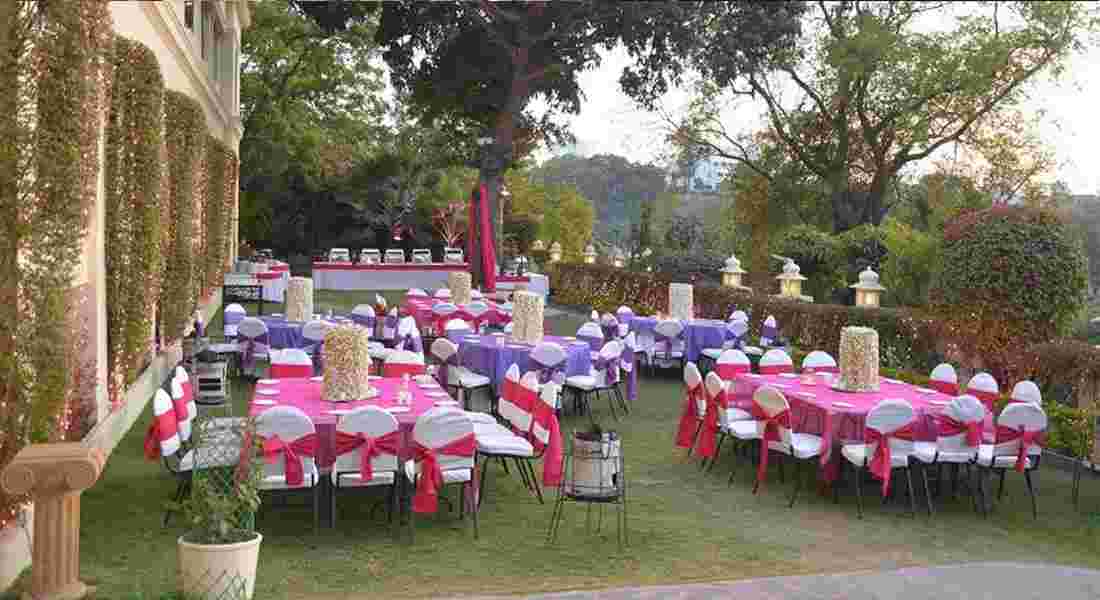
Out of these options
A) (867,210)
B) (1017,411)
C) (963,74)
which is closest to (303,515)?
(1017,411)

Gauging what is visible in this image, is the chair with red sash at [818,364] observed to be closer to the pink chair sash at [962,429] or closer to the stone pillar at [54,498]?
the pink chair sash at [962,429]

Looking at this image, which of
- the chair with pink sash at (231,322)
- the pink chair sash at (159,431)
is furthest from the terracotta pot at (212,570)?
the chair with pink sash at (231,322)

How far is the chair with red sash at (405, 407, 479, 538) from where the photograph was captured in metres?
6.66

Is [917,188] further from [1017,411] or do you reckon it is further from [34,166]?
[34,166]

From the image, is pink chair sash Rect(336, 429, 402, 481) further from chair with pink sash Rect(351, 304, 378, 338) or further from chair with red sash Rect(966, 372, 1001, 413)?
chair with pink sash Rect(351, 304, 378, 338)

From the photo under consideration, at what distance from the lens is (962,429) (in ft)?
26.0

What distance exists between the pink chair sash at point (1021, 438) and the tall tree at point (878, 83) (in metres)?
19.0

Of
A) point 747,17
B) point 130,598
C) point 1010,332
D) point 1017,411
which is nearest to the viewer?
point 130,598

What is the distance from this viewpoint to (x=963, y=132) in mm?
27922

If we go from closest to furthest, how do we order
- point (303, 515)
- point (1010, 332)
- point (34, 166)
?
point (34, 166) < point (303, 515) < point (1010, 332)

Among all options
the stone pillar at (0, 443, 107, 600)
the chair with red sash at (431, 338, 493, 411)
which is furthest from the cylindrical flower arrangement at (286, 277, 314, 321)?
the stone pillar at (0, 443, 107, 600)

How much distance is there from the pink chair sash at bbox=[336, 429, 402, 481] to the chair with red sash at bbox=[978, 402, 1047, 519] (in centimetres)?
428

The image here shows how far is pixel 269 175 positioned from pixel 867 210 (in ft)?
58.0

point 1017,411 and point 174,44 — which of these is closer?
point 1017,411
